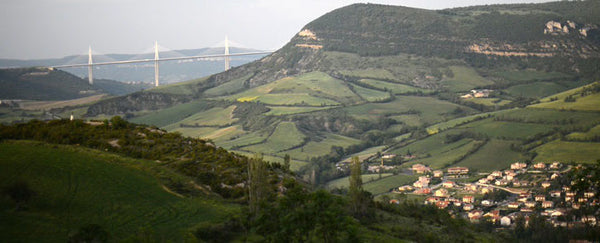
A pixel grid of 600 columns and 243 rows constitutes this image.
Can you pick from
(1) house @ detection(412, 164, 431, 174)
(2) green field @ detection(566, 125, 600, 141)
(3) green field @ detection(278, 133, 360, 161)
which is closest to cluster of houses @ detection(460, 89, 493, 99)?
(3) green field @ detection(278, 133, 360, 161)

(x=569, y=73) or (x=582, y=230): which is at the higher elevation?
(x=569, y=73)

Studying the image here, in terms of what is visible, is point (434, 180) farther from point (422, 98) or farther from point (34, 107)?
point (34, 107)

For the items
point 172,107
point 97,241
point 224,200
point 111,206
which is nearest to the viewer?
point 97,241

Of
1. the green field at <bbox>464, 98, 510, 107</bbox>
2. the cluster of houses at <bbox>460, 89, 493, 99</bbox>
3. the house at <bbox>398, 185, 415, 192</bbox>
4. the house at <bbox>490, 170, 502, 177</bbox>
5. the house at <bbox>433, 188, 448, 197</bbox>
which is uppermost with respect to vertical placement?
the cluster of houses at <bbox>460, 89, 493, 99</bbox>

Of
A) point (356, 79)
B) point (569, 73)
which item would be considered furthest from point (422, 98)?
point (569, 73)

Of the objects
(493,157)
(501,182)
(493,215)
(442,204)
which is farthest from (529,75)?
(493,215)

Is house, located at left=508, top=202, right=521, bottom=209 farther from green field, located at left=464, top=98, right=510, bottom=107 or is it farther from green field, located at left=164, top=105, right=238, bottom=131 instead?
green field, located at left=164, top=105, right=238, bottom=131

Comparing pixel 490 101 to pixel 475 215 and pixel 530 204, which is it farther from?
pixel 475 215
